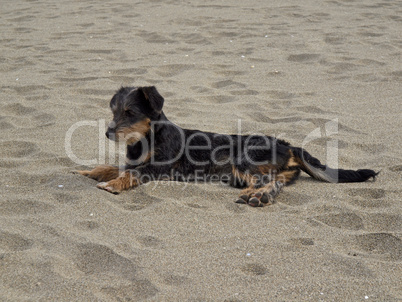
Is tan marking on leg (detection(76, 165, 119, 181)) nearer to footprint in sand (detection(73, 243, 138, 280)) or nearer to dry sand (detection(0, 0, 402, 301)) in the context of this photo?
dry sand (detection(0, 0, 402, 301))

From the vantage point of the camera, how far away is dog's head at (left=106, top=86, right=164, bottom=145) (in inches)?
198

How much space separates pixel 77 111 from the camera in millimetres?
6781

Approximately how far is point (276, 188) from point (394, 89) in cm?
372

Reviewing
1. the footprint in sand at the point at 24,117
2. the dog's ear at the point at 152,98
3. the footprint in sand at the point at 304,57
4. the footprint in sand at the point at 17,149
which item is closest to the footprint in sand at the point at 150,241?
the dog's ear at the point at 152,98

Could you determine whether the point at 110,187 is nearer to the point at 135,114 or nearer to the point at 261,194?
the point at 135,114

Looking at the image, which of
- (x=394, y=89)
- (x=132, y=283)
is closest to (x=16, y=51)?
(x=394, y=89)

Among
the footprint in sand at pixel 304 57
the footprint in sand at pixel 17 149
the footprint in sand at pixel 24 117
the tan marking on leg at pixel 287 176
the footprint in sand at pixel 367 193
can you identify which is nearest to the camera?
the footprint in sand at pixel 367 193

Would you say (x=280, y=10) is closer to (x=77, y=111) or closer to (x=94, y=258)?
(x=77, y=111)

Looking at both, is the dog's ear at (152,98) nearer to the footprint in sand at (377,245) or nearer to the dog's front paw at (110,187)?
the dog's front paw at (110,187)

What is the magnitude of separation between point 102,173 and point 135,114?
65 centimetres

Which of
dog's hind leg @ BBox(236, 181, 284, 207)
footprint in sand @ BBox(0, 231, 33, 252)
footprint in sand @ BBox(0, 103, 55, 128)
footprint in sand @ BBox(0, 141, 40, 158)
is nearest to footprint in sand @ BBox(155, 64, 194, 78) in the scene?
footprint in sand @ BBox(0, 103, 55, 128)

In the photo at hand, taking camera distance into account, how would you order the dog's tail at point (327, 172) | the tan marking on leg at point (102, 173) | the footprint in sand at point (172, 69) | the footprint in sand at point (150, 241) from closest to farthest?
the footprint in sand at point (150, 241) → the dog's tail at point (327, 172) → the tan marking on leg at point (102, 173) → the footprint in sand at point (172, 69)

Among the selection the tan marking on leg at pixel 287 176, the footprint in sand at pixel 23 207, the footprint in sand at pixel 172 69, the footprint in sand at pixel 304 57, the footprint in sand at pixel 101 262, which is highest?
the footprint in sand at pixel 304 57

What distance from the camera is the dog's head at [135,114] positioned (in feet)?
16.5
